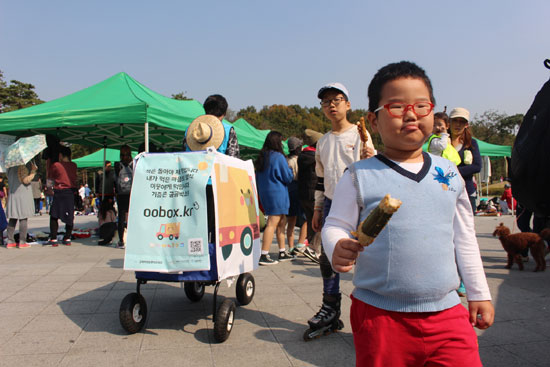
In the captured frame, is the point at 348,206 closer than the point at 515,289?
Yes

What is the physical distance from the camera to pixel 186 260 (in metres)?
3.15

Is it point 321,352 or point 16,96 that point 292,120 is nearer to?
point 16,96

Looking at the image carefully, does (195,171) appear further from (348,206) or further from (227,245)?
(348,206)

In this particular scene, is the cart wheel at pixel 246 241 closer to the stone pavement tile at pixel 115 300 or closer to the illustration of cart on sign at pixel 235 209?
the illustration of cart on sign at pixel 235 209

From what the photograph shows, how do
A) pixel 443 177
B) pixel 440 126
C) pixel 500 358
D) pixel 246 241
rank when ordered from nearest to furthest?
1. pixel 443 177
2. pixel 500 358
3. pixel 246 241
4. pixel 440 126

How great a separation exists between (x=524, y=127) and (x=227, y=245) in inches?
89.3

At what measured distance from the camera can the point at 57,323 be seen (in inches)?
139

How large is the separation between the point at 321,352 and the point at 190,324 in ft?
4.05

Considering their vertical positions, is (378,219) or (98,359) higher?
(378,219)

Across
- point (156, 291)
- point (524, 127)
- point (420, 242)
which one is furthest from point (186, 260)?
point (524, 127)

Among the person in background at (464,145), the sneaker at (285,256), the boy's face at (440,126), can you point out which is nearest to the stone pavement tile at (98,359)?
the boy's face at (440,126)

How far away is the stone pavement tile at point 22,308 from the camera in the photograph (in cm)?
382

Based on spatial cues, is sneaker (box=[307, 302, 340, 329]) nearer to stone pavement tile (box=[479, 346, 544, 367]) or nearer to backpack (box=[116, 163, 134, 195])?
stone pavement tile (box=[479, 346, 544, 367])

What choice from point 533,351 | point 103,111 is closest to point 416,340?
point 533,351
